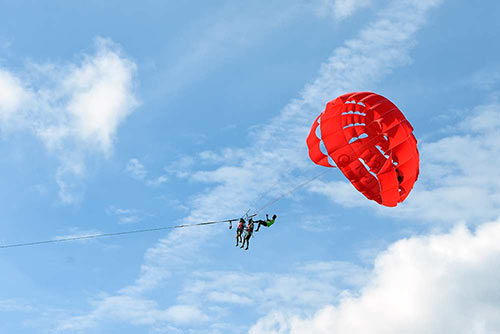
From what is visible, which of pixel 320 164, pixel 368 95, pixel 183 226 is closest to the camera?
pixel 183 226

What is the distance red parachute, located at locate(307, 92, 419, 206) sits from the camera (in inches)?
1394

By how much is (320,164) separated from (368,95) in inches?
189

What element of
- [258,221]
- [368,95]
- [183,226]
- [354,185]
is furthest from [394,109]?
[183,226]

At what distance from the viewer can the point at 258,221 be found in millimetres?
38406

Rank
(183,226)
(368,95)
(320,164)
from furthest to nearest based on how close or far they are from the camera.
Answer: (320,164), (368,95), (183,226)

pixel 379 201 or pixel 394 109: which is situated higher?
pixel 394 109

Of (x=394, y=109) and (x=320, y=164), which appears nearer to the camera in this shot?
(x=394, y=109)

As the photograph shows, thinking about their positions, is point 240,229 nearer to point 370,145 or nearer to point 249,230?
point 249,230

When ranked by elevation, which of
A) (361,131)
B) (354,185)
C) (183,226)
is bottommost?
(183,226)

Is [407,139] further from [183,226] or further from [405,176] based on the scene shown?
[183,226]

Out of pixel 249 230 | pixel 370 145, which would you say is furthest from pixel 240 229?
pixel 370 145

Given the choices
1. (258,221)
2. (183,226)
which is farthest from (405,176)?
(183,226)

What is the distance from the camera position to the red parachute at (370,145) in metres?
35.4

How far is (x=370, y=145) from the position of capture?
123 ft
